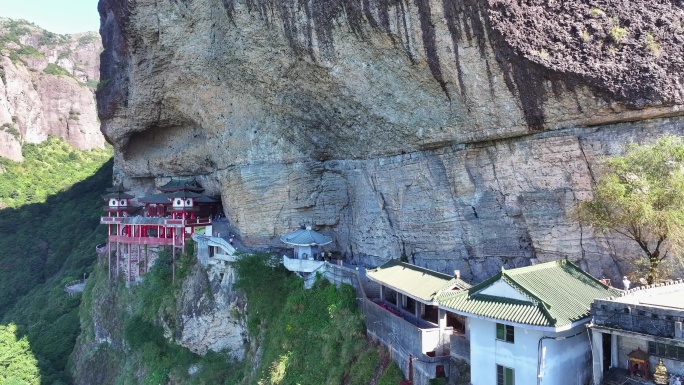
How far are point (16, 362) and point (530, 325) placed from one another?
33276mm

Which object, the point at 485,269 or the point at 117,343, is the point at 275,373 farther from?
the point at 117,343

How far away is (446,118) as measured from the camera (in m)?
18.5

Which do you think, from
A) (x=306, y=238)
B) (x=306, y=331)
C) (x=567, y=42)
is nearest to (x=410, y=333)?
(x=306, y=331)

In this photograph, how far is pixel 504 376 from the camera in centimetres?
1226

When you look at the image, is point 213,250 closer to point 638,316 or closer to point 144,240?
point 144,240

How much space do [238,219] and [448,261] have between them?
12.6 meters

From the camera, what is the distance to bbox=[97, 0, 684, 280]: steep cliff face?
15.1 meters

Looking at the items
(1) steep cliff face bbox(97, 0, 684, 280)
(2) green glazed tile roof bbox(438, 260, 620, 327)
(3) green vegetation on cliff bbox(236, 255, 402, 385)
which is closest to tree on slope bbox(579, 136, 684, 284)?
(1) steep cliff face bbox(97, 0, 684, 280)

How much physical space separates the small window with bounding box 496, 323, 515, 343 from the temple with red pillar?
22.0 metres

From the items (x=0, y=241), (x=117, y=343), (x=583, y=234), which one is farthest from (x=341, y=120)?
(x=0, y=241)

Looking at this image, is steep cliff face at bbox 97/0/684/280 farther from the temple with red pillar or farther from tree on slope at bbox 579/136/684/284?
the temple with red pillar

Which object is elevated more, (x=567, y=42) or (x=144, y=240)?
(x=567, y=42)

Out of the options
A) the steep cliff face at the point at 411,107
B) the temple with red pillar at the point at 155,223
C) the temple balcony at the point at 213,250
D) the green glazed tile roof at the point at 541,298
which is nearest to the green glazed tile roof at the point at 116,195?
the temple with red pillar at the point at 155,223

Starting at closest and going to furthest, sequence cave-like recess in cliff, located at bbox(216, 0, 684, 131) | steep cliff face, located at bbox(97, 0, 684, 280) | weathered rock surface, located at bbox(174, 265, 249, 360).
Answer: cave-like recess in cliff, located at bbox(216, 0, 684, 131) < steep cliff face, located at bbox(97, 0, 684, 280) < weathered rock surface, located at bbox(174, 265, 249, 360)
